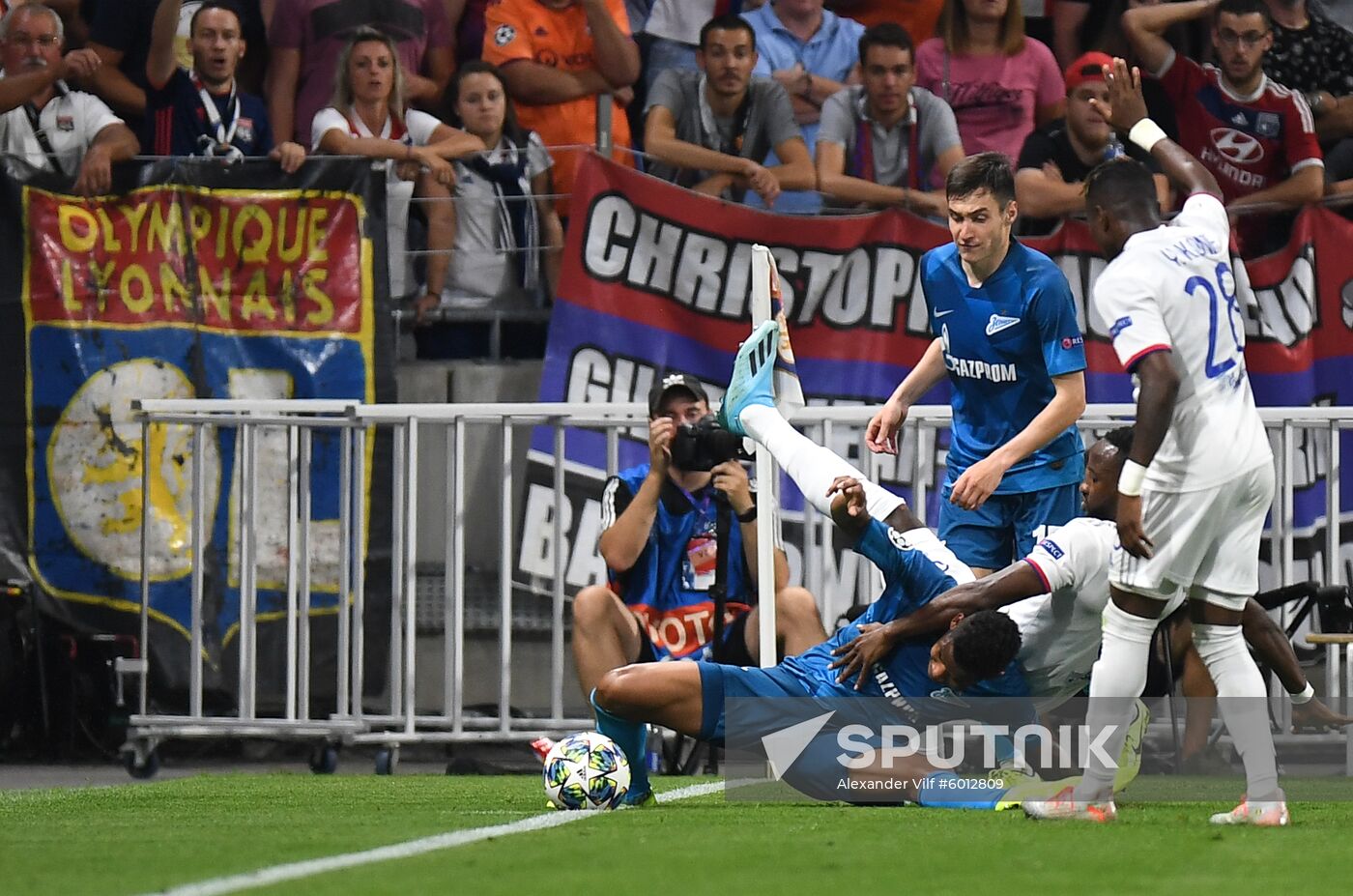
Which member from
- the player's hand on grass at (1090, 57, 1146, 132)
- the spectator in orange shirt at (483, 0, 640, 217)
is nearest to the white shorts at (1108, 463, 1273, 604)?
the player's hand on grass at (1090, 57, 1146, 132)

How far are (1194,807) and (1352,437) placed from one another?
3416 millimetres

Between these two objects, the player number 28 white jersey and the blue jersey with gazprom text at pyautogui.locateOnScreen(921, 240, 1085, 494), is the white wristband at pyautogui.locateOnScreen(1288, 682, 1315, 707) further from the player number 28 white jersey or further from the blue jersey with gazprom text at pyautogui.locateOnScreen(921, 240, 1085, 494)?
the player number 28 white jersey

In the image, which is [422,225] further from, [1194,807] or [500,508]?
[1194,807]

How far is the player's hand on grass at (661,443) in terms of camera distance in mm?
8508

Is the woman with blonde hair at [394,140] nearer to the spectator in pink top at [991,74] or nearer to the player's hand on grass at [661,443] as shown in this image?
the player's hand on grass at [661,443]

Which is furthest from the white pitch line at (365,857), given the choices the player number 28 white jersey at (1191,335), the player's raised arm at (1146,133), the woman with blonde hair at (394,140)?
the woman with blonde hair at (394,140)

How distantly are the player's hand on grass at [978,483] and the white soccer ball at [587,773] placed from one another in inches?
55.1

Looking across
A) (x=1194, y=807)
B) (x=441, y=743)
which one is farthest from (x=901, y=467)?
(x=1194, y=807)

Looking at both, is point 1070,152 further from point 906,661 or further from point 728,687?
point 728,687

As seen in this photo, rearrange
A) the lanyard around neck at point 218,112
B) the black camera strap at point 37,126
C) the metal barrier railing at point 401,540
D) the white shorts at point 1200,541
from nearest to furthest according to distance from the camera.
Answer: the white shorts at point 1200,541, the metal barrier railing at point 401,540, the black camera strap at point 37,126, the lanyard around neck at point 218,112

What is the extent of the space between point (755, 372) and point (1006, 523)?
105 centimetres

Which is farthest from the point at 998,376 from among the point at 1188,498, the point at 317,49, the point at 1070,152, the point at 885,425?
the point at 317,49

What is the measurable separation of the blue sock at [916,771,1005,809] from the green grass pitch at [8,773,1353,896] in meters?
0.10

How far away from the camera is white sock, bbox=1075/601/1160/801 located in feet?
19.1
